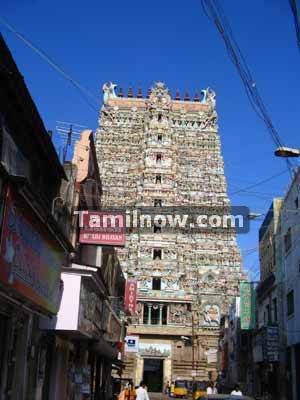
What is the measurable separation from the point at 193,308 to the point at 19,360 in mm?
47901

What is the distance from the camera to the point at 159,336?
2213 inches

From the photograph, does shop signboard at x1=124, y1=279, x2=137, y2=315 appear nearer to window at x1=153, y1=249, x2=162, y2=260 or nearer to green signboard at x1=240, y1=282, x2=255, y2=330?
green signboard at x1=240, y1=282, x2=255, y2=330

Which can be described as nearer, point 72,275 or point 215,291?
point 72,275

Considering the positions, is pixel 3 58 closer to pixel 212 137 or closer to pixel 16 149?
pixel 16 149

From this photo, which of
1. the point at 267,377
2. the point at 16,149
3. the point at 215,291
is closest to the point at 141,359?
the point at 215,291

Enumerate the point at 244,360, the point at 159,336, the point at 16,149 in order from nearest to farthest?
the point at 16,149, the point at 244,360, the point at 159,336

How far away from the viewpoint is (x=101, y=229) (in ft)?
58.6

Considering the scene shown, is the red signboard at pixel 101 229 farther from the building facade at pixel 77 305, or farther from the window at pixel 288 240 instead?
the window at pixel 288 240

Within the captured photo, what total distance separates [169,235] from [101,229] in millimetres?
43880

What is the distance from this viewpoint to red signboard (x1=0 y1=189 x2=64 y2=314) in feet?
28.3

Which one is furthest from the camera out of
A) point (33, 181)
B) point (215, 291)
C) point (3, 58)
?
point (215, 291)

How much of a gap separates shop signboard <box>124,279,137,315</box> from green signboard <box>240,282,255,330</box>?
26.9 feet

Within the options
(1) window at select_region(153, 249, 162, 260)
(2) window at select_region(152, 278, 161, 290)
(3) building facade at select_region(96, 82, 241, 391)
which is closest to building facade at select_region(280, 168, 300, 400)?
(3) building facade at select_region(96, 82, 241, 391)

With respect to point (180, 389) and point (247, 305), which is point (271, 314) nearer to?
point (247, 305)
